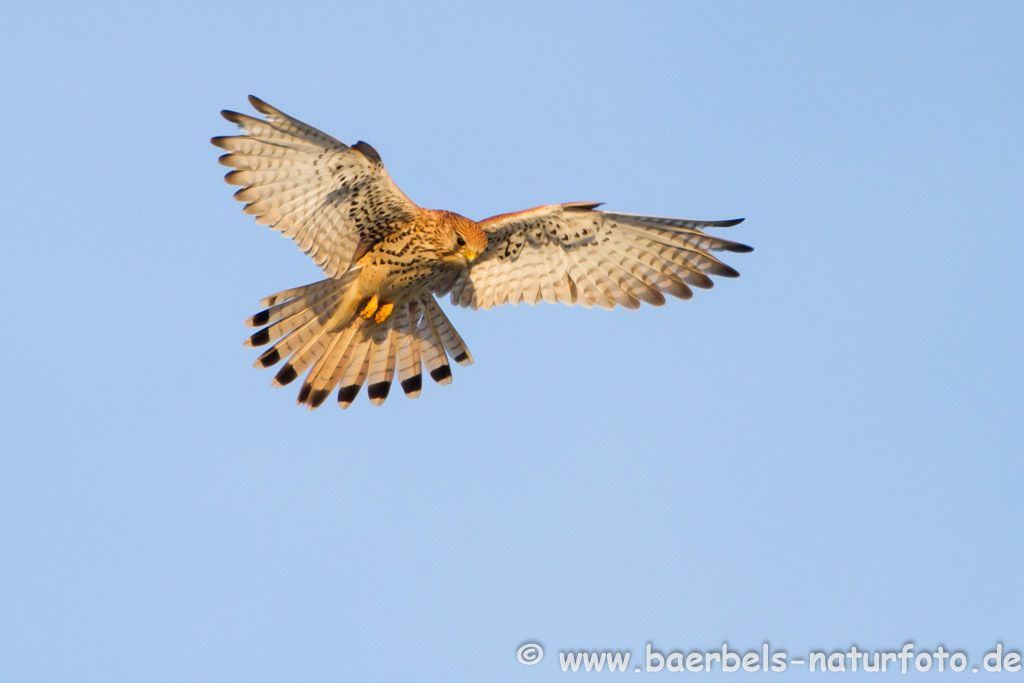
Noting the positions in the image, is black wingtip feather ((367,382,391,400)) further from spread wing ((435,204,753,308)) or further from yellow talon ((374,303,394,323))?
spread wing ((435,204,753,308))

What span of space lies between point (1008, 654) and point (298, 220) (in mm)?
5541

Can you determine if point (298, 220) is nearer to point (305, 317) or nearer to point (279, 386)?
point (305, 317)

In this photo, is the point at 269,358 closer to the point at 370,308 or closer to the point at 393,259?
the point at 370,308

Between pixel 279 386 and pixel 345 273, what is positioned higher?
pixel 345 273

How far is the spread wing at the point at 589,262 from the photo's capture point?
870cm

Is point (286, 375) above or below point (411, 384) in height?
below

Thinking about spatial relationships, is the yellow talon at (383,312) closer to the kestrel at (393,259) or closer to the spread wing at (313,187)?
the kestrel at (393,259)

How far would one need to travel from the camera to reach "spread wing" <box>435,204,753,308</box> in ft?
28.6

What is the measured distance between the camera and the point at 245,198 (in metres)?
7.58

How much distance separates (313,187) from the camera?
7.64 m

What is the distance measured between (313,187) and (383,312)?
1190mm

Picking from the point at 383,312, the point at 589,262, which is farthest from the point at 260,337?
the point at 589,262


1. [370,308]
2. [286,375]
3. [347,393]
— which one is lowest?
[286,375]

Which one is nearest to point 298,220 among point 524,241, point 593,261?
point 524,241
